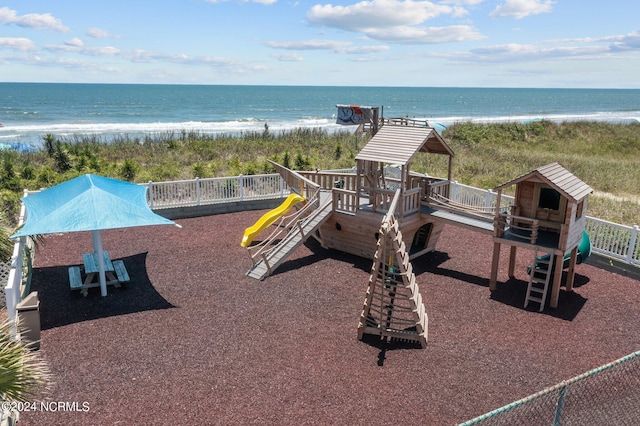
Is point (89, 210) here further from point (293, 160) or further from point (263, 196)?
point (293, 160)

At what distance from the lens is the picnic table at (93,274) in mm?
10375

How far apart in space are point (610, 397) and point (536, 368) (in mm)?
1227

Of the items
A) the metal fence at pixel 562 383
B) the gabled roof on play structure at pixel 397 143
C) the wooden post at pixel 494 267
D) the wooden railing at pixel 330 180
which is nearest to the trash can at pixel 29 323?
the metal fence at pixel 562 383

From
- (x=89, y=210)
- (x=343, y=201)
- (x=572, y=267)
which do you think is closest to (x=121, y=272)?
(x=89, y=210)

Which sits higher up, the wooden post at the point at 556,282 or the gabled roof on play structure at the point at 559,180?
the gabled roof on play structure at the point at 559,180

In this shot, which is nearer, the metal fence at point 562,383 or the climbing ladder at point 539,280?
the metal fence at point 562,383

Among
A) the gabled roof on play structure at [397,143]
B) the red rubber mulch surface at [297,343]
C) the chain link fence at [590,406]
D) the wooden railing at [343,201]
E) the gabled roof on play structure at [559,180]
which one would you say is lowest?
the red rubber mulch surface at [297,343]

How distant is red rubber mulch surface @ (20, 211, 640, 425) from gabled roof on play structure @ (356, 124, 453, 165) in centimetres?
287

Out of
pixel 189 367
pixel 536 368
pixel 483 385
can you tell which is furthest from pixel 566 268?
pixel 189 367

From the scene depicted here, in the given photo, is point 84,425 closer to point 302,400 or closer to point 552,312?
point 302,400

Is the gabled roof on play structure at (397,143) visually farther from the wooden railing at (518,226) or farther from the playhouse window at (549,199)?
the playhouse window at (549,199)

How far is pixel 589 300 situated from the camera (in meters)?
10.6

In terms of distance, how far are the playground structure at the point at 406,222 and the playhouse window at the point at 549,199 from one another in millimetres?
20

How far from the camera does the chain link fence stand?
6.12 metres
